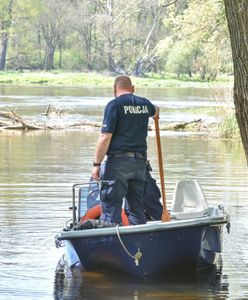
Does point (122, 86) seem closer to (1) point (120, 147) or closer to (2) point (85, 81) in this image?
(1) point (120, 147)

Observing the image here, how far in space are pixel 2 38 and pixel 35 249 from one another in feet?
256

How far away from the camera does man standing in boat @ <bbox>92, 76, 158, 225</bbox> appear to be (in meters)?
8.50

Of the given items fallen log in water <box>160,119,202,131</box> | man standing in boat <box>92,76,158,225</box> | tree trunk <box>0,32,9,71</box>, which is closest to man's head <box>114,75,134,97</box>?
man standing in boat <box>92,76,158,225</box>

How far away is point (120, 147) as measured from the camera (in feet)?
28.0

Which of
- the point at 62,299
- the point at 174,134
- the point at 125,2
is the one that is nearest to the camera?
the point at 62,299

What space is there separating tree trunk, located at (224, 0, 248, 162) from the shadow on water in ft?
7.05

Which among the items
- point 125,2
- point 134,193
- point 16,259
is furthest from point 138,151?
point 125,2

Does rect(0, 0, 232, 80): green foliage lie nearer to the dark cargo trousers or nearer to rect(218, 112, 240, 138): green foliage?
rect(218, 112, 240, 138): green foliage

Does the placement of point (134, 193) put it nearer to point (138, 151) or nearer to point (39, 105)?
point (138, 151)

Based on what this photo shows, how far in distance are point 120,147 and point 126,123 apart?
0.74 ft

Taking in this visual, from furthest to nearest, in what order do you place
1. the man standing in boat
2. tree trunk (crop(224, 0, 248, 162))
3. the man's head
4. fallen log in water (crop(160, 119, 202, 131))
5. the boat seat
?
1. fallen log in water (crop(160, 119, 202, 131))
2. the boat seat
3. the man's head
4. the man standing in boat
5. tree trunk (crop(224, 0, 248, 162))

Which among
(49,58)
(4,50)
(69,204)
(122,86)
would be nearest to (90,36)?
(49,58)

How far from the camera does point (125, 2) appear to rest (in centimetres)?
8262

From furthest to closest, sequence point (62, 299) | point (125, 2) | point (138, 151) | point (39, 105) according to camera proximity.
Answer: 1. point (125, 2)
2. point (39, 105)
3. point (138, 151)
4. point (62, 299)
